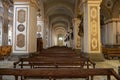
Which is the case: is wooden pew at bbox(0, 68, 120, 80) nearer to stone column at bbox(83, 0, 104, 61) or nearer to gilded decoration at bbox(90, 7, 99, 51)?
stone column at bbox(83, 0, 104, 61)

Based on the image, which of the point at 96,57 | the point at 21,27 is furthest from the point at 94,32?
the point at 21,27

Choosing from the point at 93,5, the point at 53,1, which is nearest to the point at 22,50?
the point at 93,5

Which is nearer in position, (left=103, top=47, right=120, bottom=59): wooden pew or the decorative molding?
the decorative molding

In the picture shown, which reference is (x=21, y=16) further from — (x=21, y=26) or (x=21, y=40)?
(x=21, y=40)

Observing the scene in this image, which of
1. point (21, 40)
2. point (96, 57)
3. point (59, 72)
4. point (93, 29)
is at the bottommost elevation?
point (96, 57)

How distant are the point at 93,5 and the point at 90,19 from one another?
33.3 inches

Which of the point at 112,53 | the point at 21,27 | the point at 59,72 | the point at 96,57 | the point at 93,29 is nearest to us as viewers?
the point at 59,72

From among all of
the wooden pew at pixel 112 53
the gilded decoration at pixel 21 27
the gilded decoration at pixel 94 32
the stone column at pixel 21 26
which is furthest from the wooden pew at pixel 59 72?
the wooden pew at pixel 112 53

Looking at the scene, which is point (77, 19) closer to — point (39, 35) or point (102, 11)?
point (102, 11)

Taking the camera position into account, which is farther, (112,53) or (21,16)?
(112,53)

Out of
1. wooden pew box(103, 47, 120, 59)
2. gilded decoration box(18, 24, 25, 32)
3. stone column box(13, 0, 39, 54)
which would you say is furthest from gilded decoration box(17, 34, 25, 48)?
wooden pew box(103, 47, 120, 59)

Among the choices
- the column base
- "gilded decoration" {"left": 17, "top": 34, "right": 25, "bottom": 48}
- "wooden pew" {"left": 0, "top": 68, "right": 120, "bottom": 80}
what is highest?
"gilded decoration" {"left": 17, "top": 34, "right": 25, "bottom": 48}

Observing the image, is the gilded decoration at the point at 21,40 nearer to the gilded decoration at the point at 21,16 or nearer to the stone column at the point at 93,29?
the gilded decoration at the point at 21,16

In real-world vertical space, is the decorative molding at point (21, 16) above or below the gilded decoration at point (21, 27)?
above
